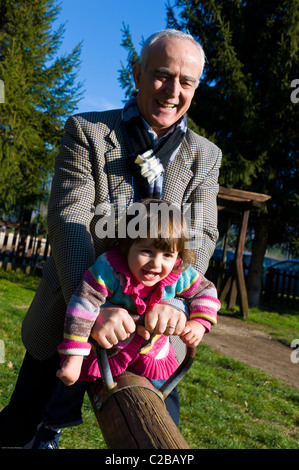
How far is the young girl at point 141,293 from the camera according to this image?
1478mm

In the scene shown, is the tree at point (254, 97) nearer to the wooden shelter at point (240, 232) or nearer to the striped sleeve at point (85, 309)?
the wooden shelter at point (240, 232)

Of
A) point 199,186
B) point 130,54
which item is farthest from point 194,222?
point 130,54

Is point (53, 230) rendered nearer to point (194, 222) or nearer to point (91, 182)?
point (91, 182)

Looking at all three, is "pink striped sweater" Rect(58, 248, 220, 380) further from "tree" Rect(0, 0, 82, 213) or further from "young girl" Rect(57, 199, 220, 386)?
"tree" Rect(0, 0, 82, 213)

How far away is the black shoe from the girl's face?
45.9 inches

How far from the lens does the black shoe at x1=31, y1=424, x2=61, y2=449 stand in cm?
226

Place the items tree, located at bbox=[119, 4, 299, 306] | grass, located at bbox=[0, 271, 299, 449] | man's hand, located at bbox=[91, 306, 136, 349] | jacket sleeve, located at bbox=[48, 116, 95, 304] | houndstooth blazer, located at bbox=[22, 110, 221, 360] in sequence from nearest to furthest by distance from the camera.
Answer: man's hand, located at bbox=[91, 306, 136, 349]
jacket sleeve, located at bbox=[48, 116, 95, 304]
houndstooth blazer, located at bbox=[22, 110, 221, 360]
grass, located at bbox=[0, 271, 299, 449]
tree, located at bbox=[119, 4, 299, 306]

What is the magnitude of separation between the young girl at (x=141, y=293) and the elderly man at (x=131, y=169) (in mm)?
187

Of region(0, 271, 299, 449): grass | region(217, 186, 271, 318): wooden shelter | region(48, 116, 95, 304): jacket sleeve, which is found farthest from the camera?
region(217, 186, 271, 318): wooden shelter

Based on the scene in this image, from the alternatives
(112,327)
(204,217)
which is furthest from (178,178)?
(112,327)

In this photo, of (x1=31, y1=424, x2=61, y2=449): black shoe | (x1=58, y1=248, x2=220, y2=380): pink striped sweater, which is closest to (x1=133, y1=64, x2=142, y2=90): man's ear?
(x1=58, y1=248, x2=220, y2=380): pink striped sweater

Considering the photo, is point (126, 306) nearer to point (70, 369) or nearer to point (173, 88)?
point (70, 369)
